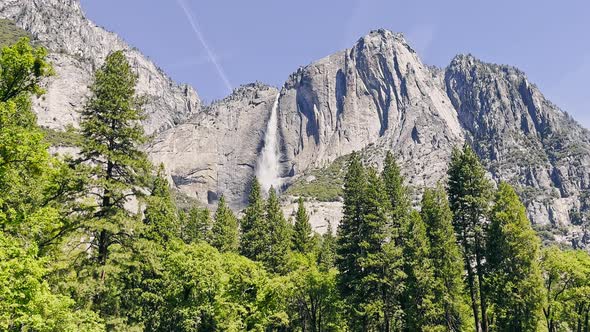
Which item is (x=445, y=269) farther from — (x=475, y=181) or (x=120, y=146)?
(x=120, y=146)

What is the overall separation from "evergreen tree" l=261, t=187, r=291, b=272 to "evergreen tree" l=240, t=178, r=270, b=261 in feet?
1.81

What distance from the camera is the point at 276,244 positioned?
166 ft

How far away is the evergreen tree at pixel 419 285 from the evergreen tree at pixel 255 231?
17.9 m

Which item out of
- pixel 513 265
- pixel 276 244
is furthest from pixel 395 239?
pixel 276 244

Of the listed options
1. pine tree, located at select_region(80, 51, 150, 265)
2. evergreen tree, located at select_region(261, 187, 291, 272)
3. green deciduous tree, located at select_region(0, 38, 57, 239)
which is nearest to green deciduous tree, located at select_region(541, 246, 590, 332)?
evergreen tree, located at select_region(261, 187, 291, 272)

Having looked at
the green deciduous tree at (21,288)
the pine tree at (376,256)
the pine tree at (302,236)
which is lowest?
the green deciduous tree at (21,288)

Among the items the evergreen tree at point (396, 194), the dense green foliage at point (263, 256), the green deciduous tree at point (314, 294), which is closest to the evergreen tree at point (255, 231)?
the dense green foliage at point (263, 256)

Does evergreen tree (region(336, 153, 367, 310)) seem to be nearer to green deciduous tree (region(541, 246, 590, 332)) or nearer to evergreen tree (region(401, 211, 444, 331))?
evergreen tree (region(401, 211, 444, 331))

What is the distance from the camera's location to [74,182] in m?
18.0

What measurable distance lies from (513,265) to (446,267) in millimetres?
5427

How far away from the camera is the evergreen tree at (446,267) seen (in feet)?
126

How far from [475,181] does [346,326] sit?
20884 millimetres

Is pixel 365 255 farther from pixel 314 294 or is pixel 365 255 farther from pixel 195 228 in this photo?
pixel 195 228

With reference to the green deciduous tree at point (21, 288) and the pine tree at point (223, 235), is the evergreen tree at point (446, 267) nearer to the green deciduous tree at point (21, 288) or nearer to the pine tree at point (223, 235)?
the pine tree at point (223, 235)
